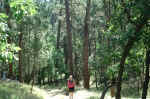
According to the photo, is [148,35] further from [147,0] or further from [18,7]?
[18,7]

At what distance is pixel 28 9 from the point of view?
429 cm

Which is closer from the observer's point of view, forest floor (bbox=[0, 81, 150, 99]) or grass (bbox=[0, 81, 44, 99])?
grass (bbox=[0, 81, 44, 99])

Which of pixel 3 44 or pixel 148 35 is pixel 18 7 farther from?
pixel 148 35

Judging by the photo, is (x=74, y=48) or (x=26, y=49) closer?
(x=26, y=49)

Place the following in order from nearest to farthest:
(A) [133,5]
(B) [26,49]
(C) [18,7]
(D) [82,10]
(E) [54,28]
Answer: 1. (C) [18,7]
2. (A) [133,5]
3. (B) [26,49]
4. (D) [82,10]
5. (E) [54,28]

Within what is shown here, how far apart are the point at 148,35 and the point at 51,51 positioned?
30170mm

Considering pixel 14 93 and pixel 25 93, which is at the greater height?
pixel 14 93

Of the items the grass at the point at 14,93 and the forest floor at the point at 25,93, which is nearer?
the grass at the point at 14,93

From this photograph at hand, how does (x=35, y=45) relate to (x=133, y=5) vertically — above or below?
below

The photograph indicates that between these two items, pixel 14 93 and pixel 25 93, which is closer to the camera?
pixel 14 93

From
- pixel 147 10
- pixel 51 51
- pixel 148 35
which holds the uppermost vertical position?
pixel 147 10

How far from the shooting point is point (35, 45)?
17.1 metres

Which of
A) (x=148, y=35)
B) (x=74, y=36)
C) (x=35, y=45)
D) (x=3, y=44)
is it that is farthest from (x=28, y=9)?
(x=74, y=36)

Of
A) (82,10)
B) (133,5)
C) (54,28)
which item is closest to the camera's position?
(133,5)
